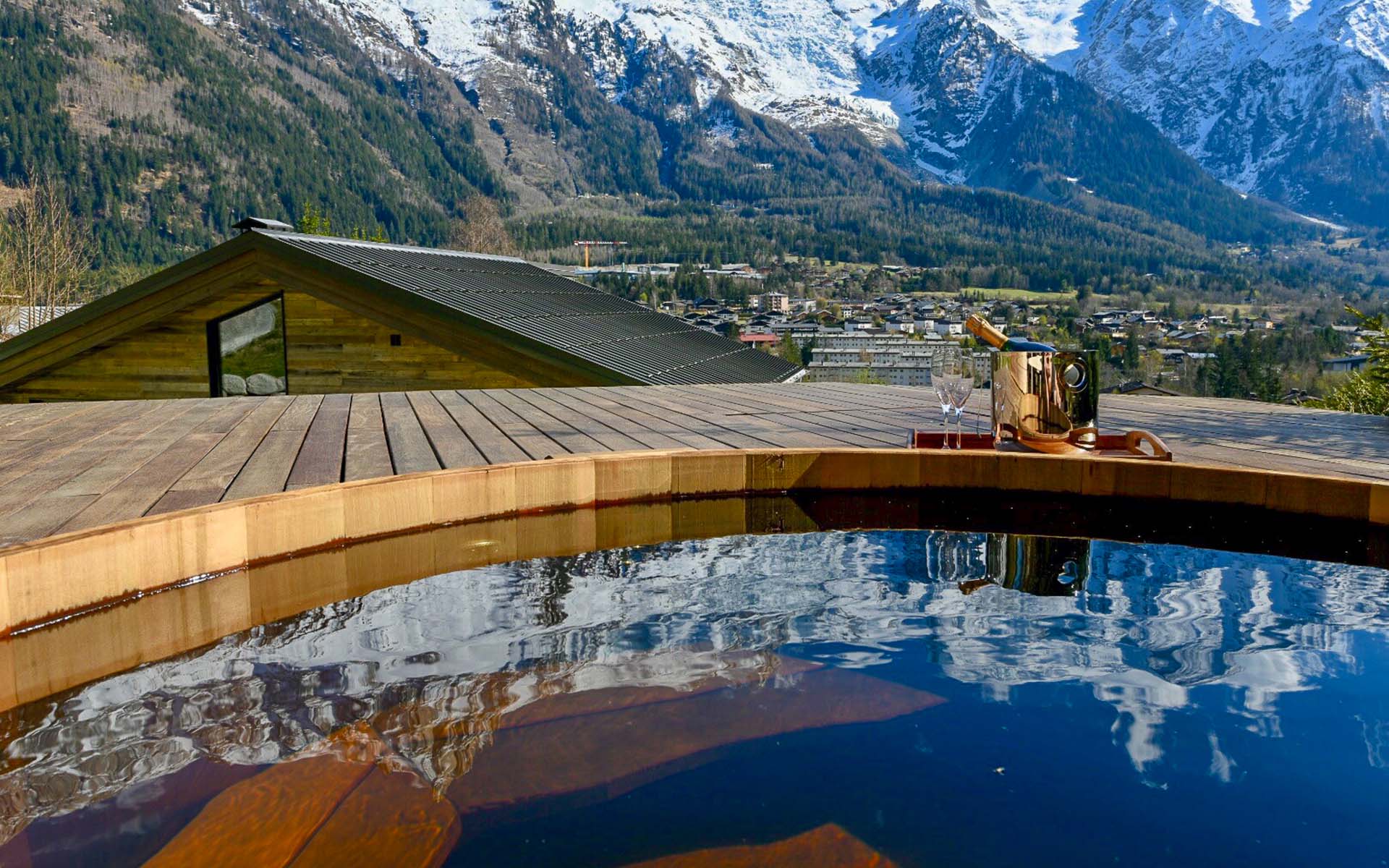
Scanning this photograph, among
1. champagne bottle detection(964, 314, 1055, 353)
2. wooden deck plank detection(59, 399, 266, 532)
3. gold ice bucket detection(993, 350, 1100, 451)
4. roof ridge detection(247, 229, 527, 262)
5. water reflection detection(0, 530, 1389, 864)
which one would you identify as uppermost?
roof ridge detection(247, 229, 527, 262)

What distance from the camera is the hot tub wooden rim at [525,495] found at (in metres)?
2.44

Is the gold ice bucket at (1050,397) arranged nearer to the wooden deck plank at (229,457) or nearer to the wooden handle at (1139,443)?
the wooden handle at (1139,443)

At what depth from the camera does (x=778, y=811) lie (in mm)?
1713

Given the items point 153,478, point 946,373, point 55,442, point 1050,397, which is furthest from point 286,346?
point 1050,397

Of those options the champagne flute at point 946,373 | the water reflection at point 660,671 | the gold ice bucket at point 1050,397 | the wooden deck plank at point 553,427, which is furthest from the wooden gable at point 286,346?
the water reflection at point 660,671

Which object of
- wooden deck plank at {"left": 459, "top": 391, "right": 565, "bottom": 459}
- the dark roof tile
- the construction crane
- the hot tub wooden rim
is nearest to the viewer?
the hot tub wooden rim

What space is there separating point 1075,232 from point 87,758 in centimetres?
15644

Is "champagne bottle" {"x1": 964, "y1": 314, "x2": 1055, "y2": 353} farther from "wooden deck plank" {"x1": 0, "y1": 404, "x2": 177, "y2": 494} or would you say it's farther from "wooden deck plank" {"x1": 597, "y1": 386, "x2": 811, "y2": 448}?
"wooden deck plank" {"x1": 0, "y1": 404, "x2": 177, "y2": 494}

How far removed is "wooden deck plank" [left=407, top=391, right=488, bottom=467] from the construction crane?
106m

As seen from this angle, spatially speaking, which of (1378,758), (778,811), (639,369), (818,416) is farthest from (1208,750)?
(639,369)

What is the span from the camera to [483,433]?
4.36 m

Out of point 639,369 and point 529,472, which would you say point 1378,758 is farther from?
point 639,369

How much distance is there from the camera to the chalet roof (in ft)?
32.7

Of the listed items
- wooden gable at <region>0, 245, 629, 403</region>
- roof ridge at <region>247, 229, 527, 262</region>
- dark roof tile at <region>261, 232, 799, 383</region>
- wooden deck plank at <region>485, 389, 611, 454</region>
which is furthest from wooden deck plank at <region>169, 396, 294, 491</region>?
roof ridge at <region>247, 229, 527, 262</region>
